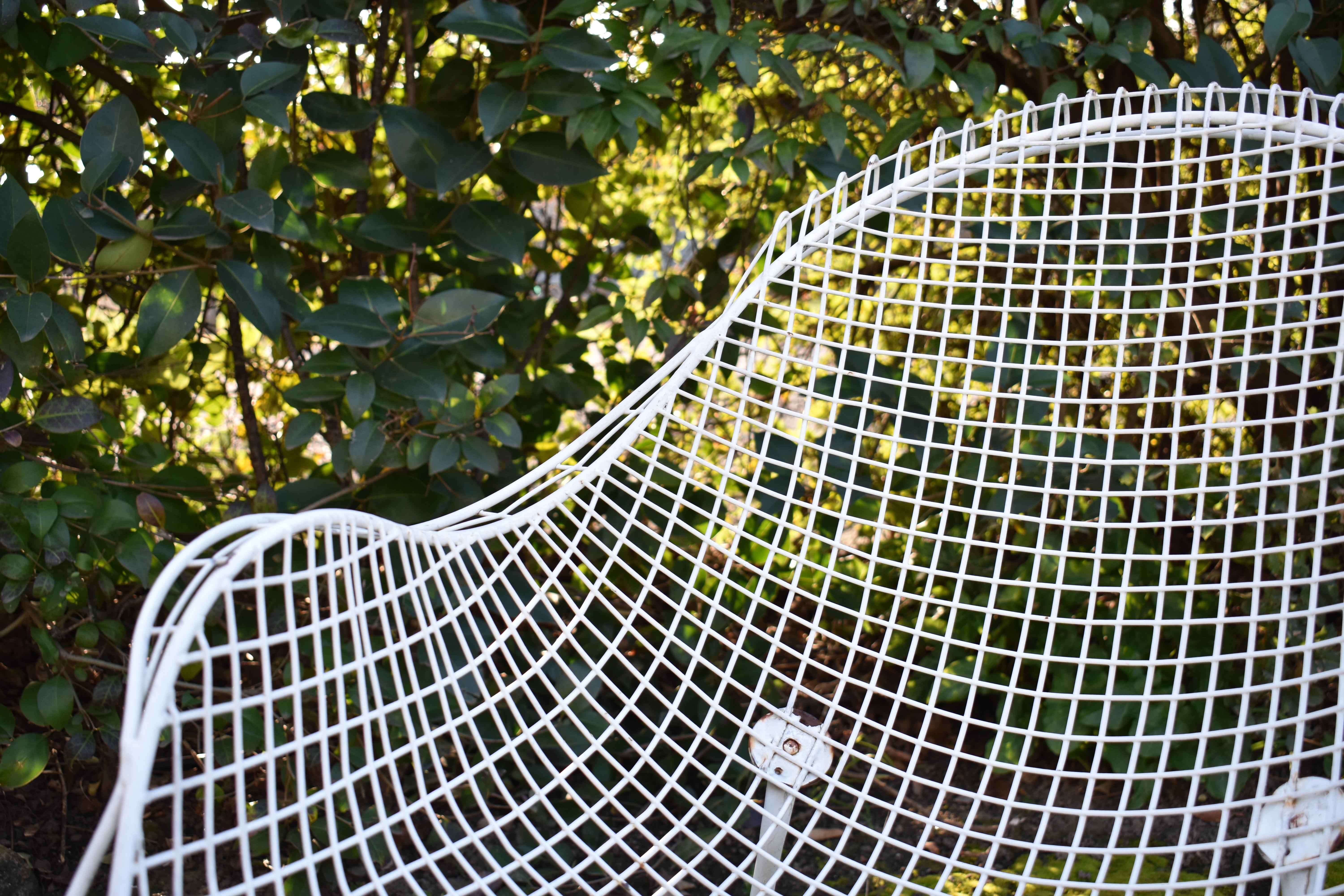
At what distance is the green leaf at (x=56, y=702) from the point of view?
1.15 m

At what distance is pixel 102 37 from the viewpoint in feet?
4.00

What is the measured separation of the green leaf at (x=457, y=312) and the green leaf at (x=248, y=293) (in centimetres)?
19

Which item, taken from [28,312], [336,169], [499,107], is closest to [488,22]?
[499,107]

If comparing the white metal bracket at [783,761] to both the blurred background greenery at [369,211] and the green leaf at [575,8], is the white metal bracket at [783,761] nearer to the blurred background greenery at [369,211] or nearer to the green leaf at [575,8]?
the blurred background greenery at [369,211]

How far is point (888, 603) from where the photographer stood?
6.01 feet

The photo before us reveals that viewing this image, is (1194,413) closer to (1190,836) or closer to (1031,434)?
(1031,434)

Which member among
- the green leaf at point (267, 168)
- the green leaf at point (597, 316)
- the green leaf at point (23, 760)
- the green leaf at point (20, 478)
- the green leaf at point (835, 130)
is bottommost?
the green leaf at point (23, 760)

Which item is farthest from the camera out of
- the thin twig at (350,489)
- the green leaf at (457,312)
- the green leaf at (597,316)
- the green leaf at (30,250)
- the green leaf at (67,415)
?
the green leaf at (597,316)

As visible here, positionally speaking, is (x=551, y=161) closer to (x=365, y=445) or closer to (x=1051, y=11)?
(x=365, y=445)

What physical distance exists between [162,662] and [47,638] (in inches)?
26.8

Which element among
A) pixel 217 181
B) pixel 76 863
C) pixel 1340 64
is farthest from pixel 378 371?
pixel 1340 64

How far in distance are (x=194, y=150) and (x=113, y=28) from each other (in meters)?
0.15

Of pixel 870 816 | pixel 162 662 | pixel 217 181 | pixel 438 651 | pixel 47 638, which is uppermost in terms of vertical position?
pixel 217 181

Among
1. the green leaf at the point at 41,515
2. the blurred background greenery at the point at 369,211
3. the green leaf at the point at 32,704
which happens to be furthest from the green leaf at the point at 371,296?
the green leaf at the point at 32,704
